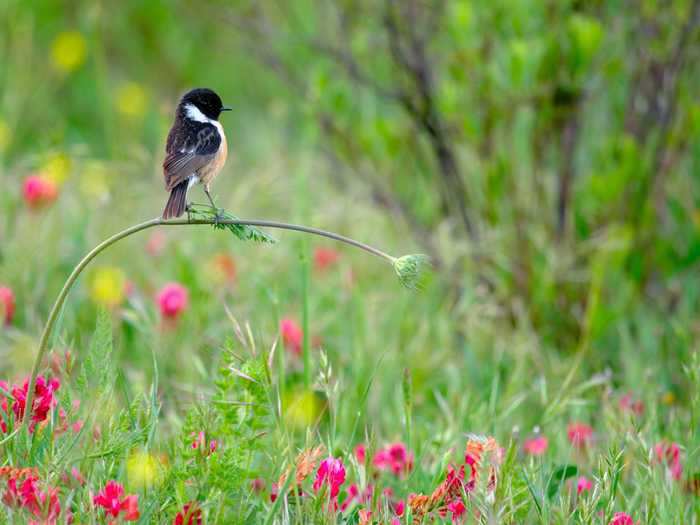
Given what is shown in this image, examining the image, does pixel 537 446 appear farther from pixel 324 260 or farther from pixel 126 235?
pixel 324 260

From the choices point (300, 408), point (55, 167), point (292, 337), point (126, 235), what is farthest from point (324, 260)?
point (126, 235)

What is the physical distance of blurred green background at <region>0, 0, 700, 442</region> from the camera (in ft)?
12.1

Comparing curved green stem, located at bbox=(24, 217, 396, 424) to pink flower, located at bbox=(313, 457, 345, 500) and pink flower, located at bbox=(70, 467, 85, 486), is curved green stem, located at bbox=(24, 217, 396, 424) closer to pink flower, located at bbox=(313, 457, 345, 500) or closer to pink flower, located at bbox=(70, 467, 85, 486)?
pink flower, located at bbox=(70, 467, 85, 486)

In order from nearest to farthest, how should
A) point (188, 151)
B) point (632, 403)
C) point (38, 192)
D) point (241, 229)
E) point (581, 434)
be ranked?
point (241, 229), point (188, 151), point (581, 434), point (632, 403), point (38, 192)

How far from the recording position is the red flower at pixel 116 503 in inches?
77.6

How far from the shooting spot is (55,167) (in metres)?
3.93

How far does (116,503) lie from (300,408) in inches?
32.7

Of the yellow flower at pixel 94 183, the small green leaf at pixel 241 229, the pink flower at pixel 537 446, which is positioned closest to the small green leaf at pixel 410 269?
the small green leaf at pixel 241 229

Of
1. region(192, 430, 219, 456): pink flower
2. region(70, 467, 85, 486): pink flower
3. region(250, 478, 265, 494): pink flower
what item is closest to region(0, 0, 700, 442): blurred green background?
region(250, 478, 265, 494): pink flower

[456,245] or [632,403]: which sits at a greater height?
[456,245]

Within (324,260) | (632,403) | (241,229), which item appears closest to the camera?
(241,229)

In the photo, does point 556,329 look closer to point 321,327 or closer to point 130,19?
Result: point 321,327

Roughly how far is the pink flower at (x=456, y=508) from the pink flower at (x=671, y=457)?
0.62 m

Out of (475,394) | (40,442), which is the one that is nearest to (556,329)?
(475,394)
